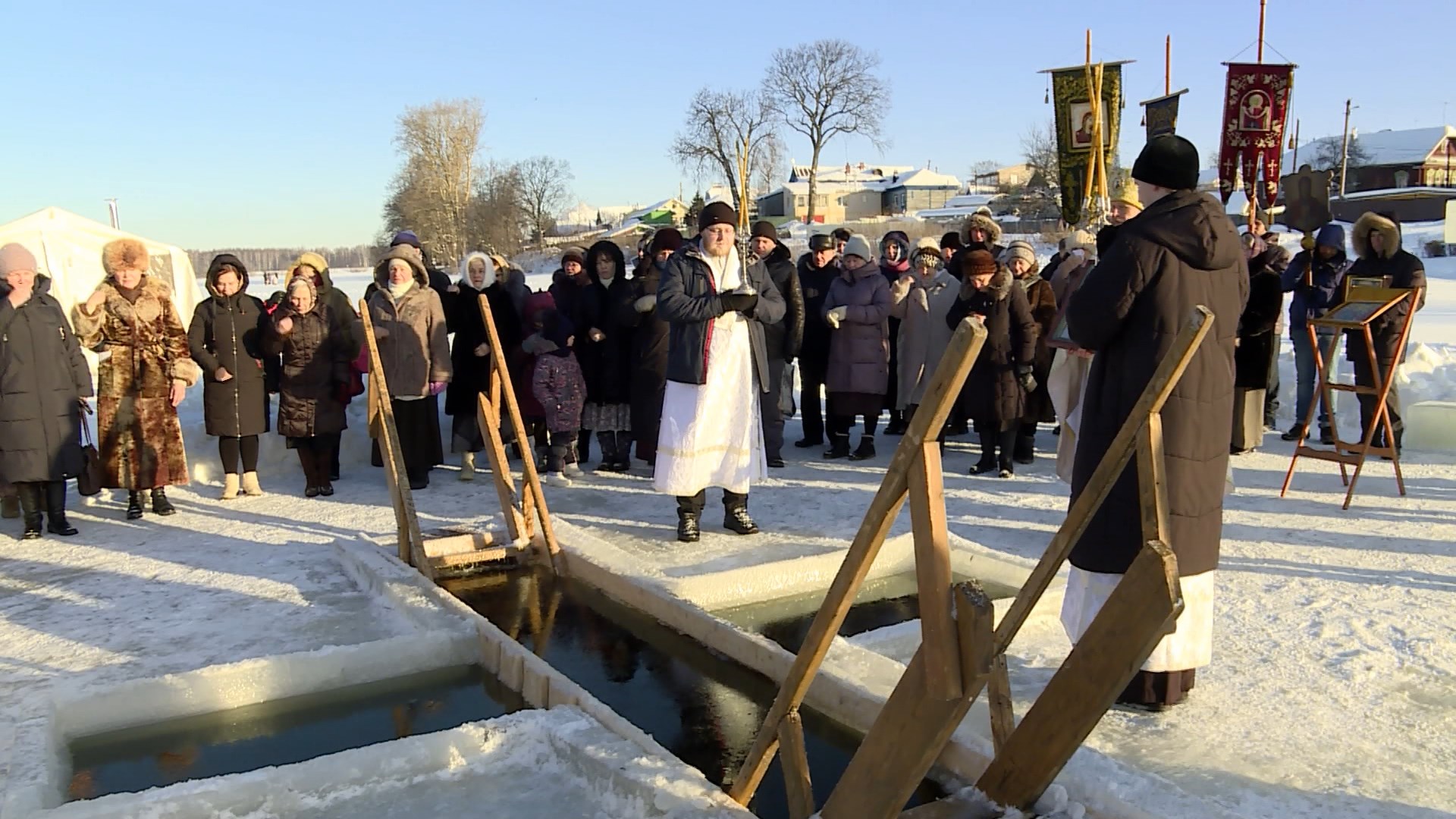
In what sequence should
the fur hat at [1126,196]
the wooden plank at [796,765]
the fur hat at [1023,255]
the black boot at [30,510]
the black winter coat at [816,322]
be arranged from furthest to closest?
the black winter coat at [816,322] < the fur hat at [1023,255] < the black boot at [30,510] < the fur hat at [1126,196] < the wooden plank at [796,765]

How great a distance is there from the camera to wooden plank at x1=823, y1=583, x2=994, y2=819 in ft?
6.84

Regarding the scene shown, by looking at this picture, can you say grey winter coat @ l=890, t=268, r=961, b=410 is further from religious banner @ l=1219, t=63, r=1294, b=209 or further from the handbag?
religious banner @ l=1219, t=63, r=1294, b=209

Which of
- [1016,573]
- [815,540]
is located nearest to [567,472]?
[815,540]

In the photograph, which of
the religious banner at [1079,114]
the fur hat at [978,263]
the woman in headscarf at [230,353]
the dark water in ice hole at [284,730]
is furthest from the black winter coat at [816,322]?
the religious banner at [1079,114]

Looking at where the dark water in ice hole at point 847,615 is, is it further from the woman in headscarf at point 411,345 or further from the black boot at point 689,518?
the woman in headscarf at point 411,345

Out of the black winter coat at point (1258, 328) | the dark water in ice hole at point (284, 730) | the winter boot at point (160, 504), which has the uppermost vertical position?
the black winter coat at point (1258, 328)

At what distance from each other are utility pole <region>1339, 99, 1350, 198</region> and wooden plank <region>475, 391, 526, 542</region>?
52.8m

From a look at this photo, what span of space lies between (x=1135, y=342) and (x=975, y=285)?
393 cm

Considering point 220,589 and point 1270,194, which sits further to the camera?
point 1270,194

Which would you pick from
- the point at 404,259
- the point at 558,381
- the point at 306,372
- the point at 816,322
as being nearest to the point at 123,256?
the point at 306,372

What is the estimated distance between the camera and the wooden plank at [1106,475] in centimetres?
213

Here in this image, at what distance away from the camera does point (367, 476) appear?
782 cm

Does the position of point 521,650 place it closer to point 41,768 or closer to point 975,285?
point 41,768

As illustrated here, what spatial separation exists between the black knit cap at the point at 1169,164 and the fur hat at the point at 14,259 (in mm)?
5781
